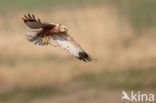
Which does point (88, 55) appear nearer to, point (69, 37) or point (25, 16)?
point (69, 37)

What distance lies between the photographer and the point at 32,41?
15156mm

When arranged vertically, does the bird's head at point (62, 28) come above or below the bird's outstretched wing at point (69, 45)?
above

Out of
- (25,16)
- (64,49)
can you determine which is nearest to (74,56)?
(64,49)

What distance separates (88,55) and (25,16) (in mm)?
1585

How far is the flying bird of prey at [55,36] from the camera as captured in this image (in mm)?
15242

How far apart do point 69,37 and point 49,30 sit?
477mm

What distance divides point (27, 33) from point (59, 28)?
0.71 meters

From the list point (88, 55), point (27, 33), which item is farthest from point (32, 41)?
point (88, 55)

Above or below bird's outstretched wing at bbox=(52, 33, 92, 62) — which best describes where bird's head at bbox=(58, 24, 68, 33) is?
above

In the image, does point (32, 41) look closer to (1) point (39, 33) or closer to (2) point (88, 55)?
(1) point (39, 33)

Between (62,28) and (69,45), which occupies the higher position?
(62,28)

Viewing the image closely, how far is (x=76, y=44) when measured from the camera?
620 inches

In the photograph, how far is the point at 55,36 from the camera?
15672 mm

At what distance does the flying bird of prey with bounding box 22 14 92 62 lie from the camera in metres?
15.2
